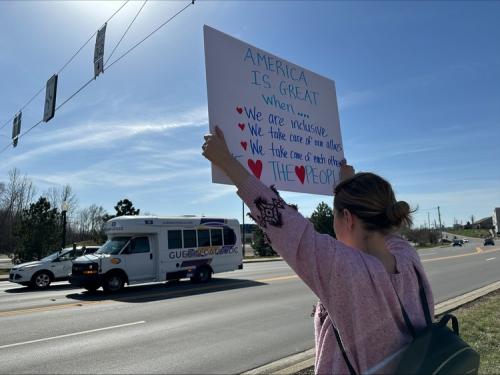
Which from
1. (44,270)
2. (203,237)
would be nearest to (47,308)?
(44,270)

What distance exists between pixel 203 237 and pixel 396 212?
54.6ft

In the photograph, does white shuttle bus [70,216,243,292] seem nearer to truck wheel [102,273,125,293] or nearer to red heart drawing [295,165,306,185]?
truck wheel [102,273,125,293]

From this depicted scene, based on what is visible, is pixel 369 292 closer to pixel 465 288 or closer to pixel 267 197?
pixel 267 197

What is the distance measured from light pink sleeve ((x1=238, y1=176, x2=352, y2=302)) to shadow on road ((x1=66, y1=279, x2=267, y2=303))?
11974 millimetres

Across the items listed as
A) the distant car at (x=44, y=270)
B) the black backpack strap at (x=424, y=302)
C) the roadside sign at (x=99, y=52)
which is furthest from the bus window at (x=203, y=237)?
the black backpack strap at (x=424, y=302)

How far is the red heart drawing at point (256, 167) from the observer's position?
2.52m

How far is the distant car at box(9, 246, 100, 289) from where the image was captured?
17.3 m

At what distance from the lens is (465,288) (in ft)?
45.2

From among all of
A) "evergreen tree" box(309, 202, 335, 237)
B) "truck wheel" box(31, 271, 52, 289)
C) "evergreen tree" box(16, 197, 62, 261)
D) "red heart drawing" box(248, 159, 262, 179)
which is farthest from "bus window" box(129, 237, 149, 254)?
"evergreen tree" box(309, 202, 335, 237)

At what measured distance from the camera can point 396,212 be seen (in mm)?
1730

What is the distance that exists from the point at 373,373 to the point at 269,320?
8.40 metres

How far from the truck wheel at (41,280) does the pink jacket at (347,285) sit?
18397mm

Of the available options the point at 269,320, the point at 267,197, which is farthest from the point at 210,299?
the point at 267,197

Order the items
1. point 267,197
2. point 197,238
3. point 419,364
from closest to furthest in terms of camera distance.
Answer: point 419,364 < point 267,197 < point 197,238
